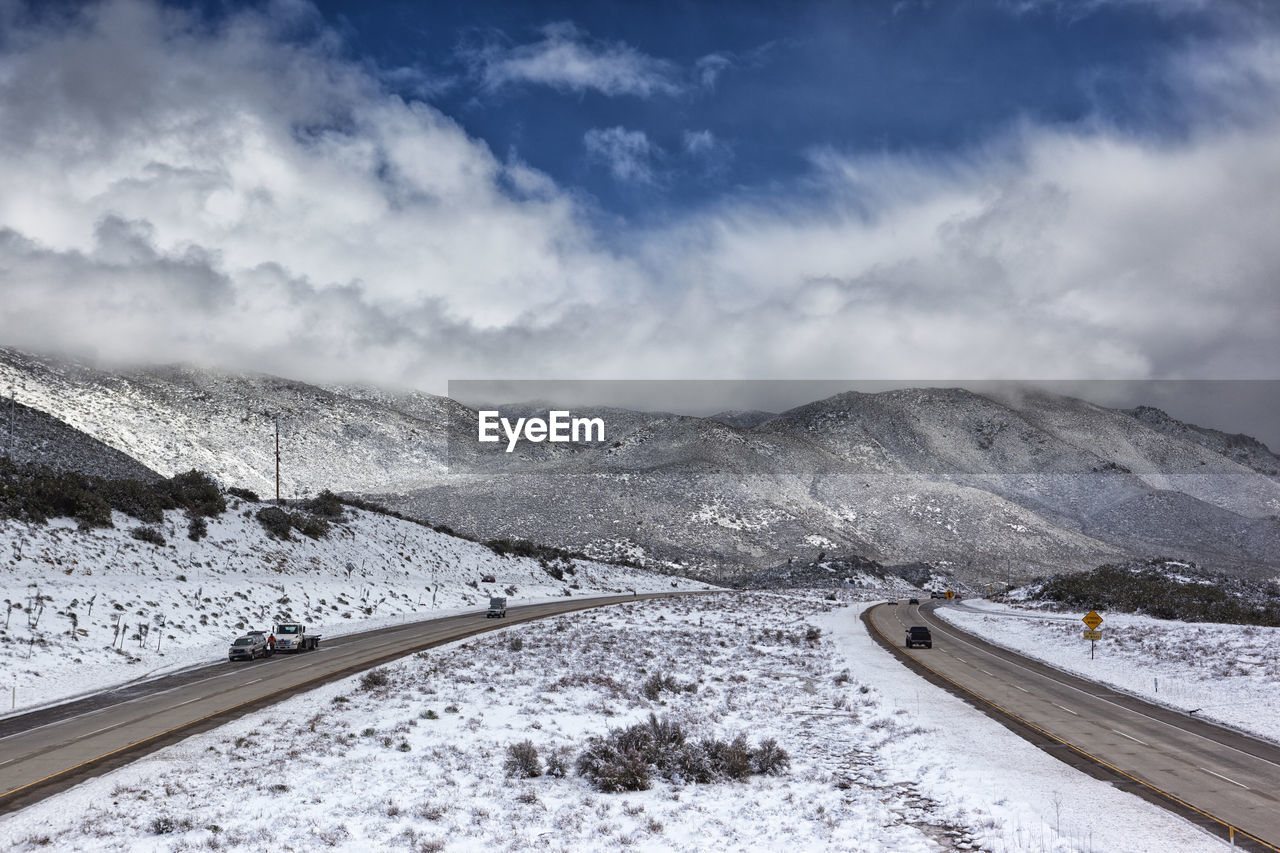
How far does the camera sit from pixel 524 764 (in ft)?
52.9

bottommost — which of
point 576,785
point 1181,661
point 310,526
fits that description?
point 1181,661

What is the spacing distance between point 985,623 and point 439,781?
52563 mm

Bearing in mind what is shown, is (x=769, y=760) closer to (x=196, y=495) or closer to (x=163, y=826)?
(x=163, y=826)

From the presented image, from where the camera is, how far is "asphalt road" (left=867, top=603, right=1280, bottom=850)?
1423 cm

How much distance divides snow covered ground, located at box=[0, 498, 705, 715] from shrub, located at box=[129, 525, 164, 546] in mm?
426

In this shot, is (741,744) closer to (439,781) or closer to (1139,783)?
(439,781)

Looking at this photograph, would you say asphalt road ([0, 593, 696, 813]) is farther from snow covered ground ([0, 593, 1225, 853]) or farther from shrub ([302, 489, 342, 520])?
shrub ([302, 489, 342, 520])

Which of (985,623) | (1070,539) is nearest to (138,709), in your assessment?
(985,623)

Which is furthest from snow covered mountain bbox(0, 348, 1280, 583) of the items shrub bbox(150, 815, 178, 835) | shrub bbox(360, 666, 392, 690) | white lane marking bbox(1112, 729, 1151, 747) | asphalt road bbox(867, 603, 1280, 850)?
shrub bbox(150, 815, 178, 835)

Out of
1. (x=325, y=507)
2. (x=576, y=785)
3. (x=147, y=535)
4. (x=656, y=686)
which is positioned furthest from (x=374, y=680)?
(x=325, y=507)

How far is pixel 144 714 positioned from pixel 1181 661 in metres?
35.6

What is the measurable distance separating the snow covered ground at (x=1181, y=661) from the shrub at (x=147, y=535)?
146ft

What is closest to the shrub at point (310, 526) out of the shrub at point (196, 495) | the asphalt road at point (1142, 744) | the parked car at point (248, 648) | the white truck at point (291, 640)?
the shrub at point (196, 495)

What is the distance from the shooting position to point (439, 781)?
50.9ft
